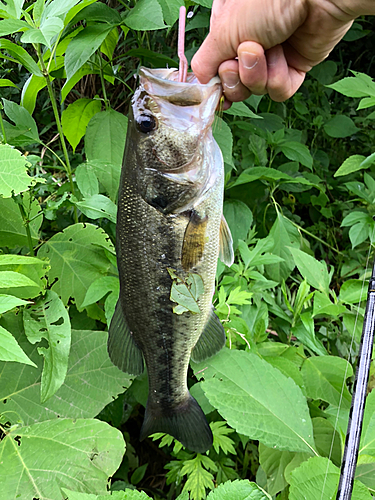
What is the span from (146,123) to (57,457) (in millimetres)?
845

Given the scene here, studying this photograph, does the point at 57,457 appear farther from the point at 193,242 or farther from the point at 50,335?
the point at 193,242

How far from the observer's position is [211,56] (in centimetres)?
93

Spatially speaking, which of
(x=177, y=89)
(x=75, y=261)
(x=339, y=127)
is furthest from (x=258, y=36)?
(x=339, y=127)

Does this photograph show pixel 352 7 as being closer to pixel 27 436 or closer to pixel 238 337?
pixel 238 337

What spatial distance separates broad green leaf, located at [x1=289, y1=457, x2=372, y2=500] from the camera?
0.70 meters

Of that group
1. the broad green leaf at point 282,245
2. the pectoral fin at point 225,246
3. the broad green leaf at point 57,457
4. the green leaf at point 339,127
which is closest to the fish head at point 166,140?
the pectoral fin at point 225,246

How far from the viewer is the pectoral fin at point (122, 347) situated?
919 mm

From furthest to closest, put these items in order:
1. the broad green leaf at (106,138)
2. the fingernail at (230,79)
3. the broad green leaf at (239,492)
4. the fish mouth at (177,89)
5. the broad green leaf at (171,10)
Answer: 1. the broad green leaf at (106,138)
2. the broad green leaf at (171,10)
3. the fingernail at (230,79)
4. the fish mouth at (177,89)
5. the broad green leaf at (239,492)

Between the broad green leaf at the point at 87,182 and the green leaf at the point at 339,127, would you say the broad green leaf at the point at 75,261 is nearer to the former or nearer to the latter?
the broad green leaf at the point at 87,182

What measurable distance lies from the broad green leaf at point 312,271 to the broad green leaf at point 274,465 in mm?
533

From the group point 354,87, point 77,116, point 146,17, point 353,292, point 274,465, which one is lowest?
point 274,465

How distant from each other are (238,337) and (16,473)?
0.67 m

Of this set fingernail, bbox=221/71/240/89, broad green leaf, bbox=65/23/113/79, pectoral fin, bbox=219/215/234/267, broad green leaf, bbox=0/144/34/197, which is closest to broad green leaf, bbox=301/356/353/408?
pectoral fin, bbox=219/215/234/267

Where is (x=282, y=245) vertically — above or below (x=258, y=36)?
below
